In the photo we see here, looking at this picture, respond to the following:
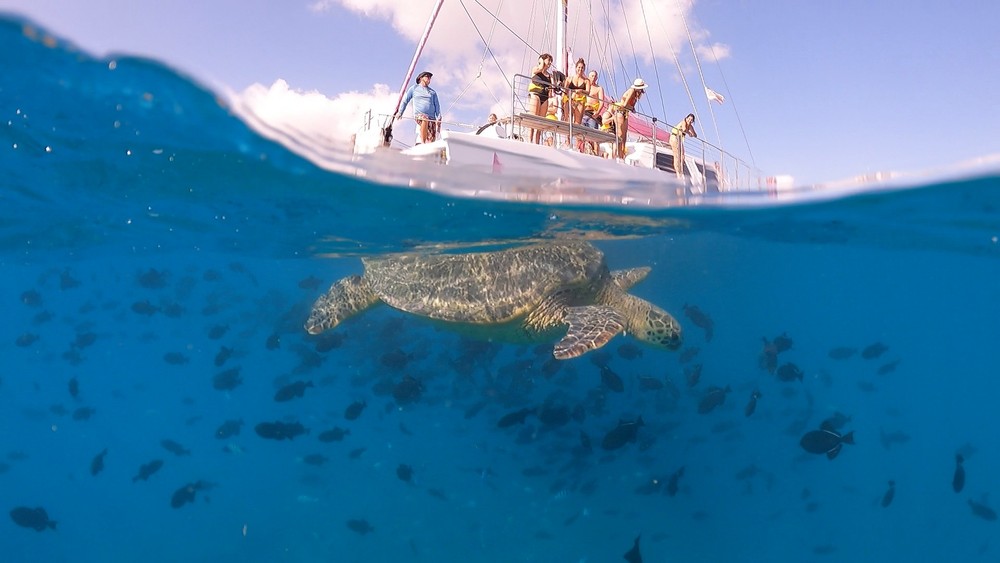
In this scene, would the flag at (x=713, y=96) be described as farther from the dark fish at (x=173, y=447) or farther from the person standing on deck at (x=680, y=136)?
the dark fish at (x=173, y=447)

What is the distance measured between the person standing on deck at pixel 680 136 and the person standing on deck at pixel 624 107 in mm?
1908

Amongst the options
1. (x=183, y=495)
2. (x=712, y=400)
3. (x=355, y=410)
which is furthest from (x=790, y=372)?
(x=183, y=495)

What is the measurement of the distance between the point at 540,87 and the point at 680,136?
524cm

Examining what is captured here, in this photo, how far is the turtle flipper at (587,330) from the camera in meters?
7.62

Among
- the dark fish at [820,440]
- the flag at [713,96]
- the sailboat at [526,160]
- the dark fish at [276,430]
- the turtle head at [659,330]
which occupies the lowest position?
the dark fish at [820,440]

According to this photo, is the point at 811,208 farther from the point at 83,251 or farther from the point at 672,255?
the point at 83,251

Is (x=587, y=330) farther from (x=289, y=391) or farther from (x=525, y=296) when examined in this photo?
(x=289, y=391)

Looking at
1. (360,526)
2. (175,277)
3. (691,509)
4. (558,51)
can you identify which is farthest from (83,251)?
(691,509)

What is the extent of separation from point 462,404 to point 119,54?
1702 cm

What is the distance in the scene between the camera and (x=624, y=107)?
14.7 meters

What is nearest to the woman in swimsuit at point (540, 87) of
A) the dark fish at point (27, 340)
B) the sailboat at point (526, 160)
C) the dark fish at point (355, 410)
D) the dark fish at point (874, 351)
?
the sailboat at point (526, 160)

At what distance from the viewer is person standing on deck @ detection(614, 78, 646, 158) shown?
575 inches

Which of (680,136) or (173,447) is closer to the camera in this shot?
(173,447)

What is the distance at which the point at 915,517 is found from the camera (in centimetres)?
3744
